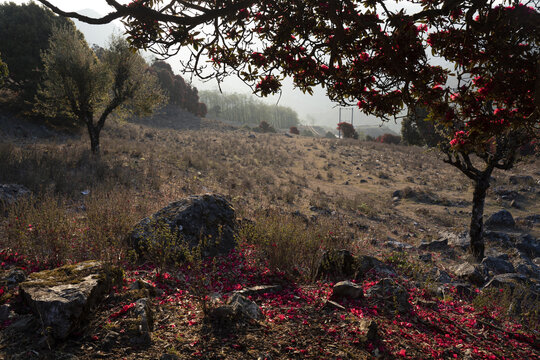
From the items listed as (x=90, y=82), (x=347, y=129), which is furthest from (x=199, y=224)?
(x=347, y=129)

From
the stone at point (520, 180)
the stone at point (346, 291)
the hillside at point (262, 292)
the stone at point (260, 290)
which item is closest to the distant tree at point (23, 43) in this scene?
the hillside at point (262, 292)

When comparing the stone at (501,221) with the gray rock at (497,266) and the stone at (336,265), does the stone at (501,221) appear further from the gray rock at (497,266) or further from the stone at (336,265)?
the stone at (336,265)

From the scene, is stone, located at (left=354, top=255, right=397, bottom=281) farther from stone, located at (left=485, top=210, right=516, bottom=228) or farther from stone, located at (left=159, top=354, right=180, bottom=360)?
stone, located at (left=485, top=210, right=516, bottom=228)

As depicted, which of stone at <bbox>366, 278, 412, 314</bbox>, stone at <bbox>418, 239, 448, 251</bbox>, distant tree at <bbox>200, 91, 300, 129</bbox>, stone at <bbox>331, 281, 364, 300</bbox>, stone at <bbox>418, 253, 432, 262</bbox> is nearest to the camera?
stone at <bbox>366, 278, 412, 314</bbox>

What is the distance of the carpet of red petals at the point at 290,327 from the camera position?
2.65m

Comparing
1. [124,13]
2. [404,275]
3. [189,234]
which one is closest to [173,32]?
[124,13]

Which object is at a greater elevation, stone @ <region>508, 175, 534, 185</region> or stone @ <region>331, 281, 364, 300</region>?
stone @ <region>508, 175, 534, 185</region>

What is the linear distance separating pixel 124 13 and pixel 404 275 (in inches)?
253

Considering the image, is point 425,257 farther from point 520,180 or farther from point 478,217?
point 520,180

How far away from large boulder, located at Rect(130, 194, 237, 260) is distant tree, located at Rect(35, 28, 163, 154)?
11.2 m

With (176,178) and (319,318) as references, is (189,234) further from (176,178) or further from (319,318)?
(176,178)

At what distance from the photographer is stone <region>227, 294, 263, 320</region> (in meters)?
3.11

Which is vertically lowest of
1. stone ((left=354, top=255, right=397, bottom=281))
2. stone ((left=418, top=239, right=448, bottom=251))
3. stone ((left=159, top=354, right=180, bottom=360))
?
stone ((left=418, top=239, right=448, bottom=251))

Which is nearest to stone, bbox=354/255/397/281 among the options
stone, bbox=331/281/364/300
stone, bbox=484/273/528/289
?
stone, bbox=331/281/364/300
